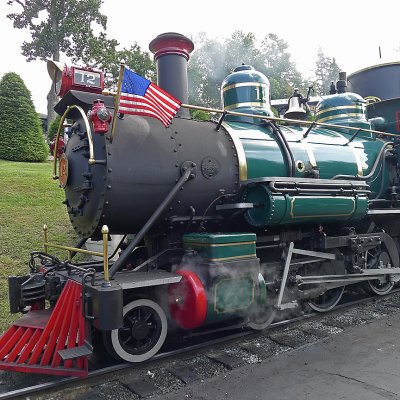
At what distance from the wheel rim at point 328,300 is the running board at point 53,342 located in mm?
3039

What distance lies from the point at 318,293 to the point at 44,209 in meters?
6.64

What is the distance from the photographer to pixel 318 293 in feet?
16.6

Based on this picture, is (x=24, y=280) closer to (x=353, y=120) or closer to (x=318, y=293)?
(x=318, y=293)

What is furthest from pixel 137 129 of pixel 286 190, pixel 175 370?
pixel 175 370

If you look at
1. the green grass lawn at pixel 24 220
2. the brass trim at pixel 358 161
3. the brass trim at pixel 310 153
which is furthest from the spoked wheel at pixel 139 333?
the brass trim at pixel 358 161

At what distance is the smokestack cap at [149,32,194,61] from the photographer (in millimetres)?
4738

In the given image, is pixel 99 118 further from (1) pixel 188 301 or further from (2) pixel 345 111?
(2) pixel 345 111

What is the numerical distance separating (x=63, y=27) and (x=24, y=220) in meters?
23.8

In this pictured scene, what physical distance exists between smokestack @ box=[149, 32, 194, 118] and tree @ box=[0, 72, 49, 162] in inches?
502

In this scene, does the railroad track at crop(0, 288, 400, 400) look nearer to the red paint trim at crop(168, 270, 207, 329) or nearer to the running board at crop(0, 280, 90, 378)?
the running board at crop(0, 280, 90, 378)

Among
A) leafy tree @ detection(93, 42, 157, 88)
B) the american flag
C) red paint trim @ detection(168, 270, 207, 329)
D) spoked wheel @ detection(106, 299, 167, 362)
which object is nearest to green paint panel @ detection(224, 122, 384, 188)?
the american flag

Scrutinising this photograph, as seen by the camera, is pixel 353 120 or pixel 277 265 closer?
pixel 277 265

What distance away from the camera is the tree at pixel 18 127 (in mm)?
15938

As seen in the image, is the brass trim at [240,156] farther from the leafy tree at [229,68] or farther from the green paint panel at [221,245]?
the leafy tree at [229,68]
